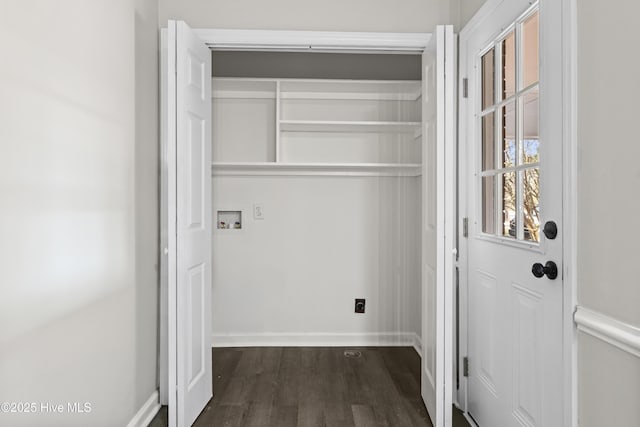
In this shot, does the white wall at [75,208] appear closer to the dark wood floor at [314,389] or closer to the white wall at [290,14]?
the white wall at [290,14]

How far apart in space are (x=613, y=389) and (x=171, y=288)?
1.79m

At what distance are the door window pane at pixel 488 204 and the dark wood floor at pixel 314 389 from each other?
1.05m

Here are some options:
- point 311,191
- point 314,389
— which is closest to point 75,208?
point 314,389

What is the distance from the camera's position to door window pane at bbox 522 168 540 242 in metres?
1.67

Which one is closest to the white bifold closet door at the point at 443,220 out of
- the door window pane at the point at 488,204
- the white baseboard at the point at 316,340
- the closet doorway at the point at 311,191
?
the door window pane at the point at 488,204

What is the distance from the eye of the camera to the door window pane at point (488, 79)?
206 centimetres

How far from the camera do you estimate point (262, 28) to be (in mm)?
2463

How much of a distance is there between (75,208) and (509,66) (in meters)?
1.88

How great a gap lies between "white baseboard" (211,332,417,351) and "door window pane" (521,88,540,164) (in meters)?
2.15

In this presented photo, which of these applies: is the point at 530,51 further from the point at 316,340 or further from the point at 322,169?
the point at 316,340

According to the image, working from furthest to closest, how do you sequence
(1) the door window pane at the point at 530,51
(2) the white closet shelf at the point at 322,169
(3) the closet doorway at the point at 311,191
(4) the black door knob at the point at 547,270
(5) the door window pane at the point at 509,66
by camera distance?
(3) the closet doorway at the point at 311,191 → (2) the white closet shelf at the point at 322,169 → (5) the door window pane at the point at 509,66 → (1) the door window pane at the point at 530,51 → (4) the black door knob at the point at 547,270

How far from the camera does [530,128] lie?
1.72 meters

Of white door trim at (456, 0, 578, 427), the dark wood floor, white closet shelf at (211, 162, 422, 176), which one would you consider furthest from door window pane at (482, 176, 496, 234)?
white closet shelf at (211, 162, 422, 176)

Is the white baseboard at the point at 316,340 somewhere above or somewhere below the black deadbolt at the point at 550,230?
below
